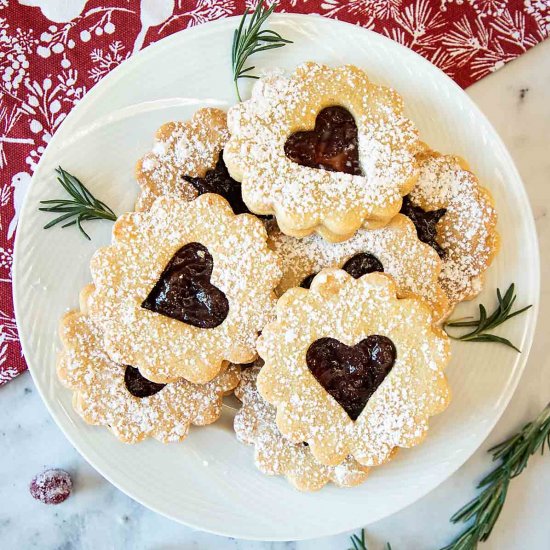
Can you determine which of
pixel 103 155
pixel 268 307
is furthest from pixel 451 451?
pixel 103 155

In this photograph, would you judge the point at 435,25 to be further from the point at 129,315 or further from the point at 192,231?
the point at 129,315

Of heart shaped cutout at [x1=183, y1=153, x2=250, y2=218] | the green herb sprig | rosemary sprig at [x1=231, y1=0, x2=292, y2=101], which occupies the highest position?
rosemary sprig at [x1=231, y1=0, x2=292, y2=101]

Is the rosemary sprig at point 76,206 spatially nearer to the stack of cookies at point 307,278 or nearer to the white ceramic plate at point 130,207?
the white ceramic plate at point 130,207

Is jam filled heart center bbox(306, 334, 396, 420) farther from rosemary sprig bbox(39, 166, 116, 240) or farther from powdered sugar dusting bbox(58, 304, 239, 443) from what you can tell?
rosemary sprig bbox(39, 166, 116, 240)

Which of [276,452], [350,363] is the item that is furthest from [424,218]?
[276,452]

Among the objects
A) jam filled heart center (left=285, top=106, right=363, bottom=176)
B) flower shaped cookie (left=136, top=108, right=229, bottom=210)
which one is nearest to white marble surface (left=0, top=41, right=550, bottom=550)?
jam filled heart center (left=285, top=106, right=363, bottom=176)

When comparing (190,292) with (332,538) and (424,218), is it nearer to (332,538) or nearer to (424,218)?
(424,218)

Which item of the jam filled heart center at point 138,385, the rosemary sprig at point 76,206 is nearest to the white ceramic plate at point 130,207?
the rosemary sprig at point 76,206
